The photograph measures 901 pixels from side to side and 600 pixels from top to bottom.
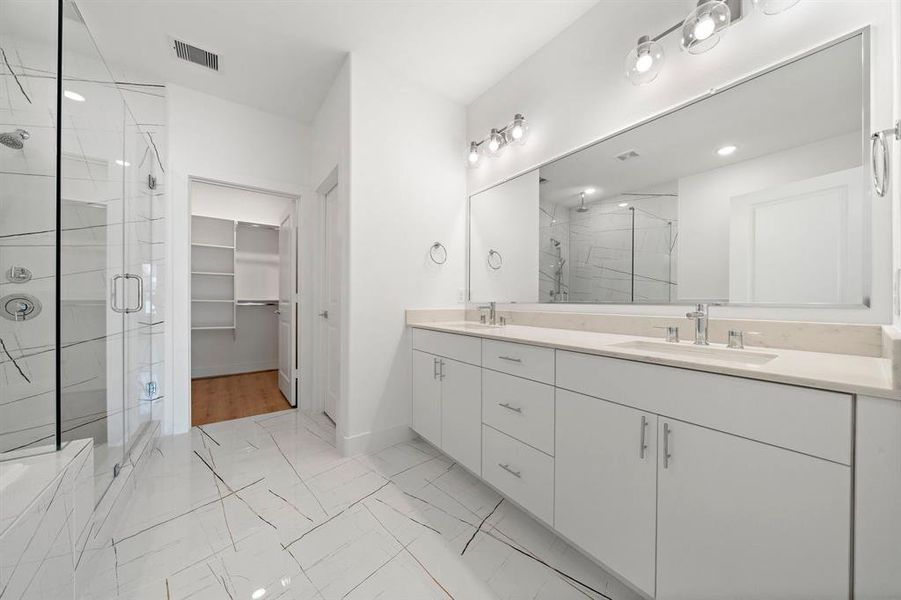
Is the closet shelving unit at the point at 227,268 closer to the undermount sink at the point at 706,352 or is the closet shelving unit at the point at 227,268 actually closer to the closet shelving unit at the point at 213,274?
the closet shelving unit at the point at 213,274

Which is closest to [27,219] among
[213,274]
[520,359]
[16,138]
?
[16,138]

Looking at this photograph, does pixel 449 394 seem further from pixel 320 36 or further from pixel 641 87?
pixel 320 36

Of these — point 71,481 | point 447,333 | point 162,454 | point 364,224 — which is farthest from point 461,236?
point 162,454

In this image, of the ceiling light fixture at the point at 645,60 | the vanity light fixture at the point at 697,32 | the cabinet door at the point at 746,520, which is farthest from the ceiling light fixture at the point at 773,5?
the cabinet door at the point at 746,520

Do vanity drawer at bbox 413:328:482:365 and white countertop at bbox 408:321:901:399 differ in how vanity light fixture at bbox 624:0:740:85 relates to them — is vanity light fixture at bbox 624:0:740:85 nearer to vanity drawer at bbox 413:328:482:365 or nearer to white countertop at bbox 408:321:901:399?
white countertop at bbox 408:321:901:399

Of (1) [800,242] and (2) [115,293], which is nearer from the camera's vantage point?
(1) [800,242]

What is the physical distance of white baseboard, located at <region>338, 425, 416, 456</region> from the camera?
2146mm

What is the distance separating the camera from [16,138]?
4.08 feet

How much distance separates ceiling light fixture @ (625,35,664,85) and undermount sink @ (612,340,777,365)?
1208mm

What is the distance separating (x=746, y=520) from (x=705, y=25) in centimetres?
172

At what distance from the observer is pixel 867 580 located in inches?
26.5

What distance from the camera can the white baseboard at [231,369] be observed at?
416 cm

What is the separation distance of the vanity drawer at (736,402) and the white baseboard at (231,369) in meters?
4.64

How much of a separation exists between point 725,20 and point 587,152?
2.29ft
